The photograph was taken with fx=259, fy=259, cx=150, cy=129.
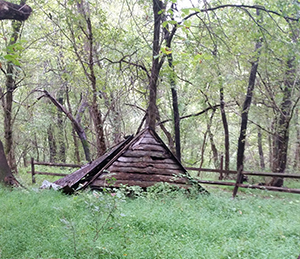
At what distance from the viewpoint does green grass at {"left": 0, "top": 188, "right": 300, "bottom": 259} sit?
12.0ft

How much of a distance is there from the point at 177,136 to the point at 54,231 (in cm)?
885

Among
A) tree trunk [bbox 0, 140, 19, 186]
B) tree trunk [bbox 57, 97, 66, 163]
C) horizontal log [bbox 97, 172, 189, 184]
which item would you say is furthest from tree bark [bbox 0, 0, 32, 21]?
tree trunk [bbox 57, 97, 66, 163]

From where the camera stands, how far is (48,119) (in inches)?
650

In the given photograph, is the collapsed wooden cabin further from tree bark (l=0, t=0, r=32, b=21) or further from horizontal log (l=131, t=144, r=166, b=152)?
tree bark (l=0, t=0, r=32, b=21)

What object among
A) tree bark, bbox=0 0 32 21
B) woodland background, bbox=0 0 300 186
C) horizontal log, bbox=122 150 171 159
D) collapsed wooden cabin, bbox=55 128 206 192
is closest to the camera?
tree bark, bbox=0 0 32 21

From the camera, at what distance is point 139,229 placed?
4.70 metres

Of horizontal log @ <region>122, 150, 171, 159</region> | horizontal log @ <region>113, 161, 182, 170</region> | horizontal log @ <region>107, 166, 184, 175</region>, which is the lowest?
horizontal log @ <region>107, 166, 184, 175</region>

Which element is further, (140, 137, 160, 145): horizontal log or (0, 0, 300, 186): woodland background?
(0, 0, 300, 186): woodland background

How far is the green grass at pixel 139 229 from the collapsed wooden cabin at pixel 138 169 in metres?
0.94

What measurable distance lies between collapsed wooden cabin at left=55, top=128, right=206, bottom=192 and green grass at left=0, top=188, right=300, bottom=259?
0.94 meters

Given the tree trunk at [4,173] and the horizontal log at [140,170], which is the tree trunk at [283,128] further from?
the tree trunk at [4,173]

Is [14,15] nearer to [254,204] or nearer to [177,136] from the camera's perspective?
[254,204]

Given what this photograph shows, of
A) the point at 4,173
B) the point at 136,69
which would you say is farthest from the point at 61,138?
the point at 4,173

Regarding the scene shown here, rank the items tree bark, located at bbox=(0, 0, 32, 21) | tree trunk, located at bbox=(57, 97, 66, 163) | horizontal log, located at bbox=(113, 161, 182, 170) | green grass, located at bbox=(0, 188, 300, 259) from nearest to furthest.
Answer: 1. green grass, located at bbox=(0, 188, 300, 259)
2. tree bark, located at bbox=(0, 0, 32, 21)
3. horizontal log, located at bbox=(113, 161, 182, 170)
4. tree trunk, located at bbox=(57, 97, 66, 163)
